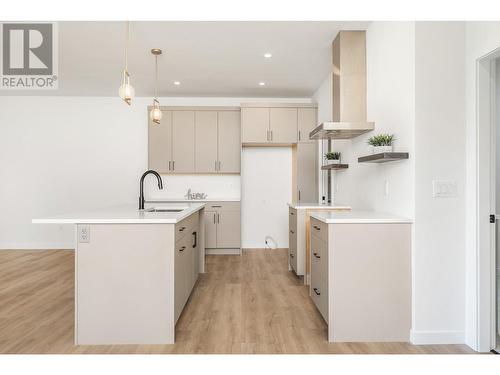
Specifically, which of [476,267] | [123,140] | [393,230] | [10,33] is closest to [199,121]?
[123,140]

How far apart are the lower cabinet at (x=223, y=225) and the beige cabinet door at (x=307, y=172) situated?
1.11 m

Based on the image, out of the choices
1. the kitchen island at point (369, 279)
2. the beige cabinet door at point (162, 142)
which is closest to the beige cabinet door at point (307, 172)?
the beige cabinet door at point (162, 142)

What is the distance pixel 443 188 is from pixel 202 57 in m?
3.09

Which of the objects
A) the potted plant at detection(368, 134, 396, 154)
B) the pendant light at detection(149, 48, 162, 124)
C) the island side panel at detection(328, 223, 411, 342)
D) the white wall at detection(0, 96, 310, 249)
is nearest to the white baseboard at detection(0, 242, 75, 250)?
the white wall at detection(0, 96, 310, 249)

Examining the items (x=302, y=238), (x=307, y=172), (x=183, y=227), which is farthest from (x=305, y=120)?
(x=183, y=227)

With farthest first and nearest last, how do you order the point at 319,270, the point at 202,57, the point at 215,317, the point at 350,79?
the point at 202,57, the point at 350,79, the point at 215,317, the point at 319,270

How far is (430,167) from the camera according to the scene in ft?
7.70

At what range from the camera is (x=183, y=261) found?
2762mm

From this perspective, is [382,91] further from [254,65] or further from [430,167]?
[254,65]

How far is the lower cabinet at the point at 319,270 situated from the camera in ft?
8.18

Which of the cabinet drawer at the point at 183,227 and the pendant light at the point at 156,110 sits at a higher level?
the pendant light at the point at 156,110

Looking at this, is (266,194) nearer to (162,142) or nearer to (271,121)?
(271,121)

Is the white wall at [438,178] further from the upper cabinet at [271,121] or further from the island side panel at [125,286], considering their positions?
the upper cabinet at [271,121]

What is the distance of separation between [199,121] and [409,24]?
377 centimetres
